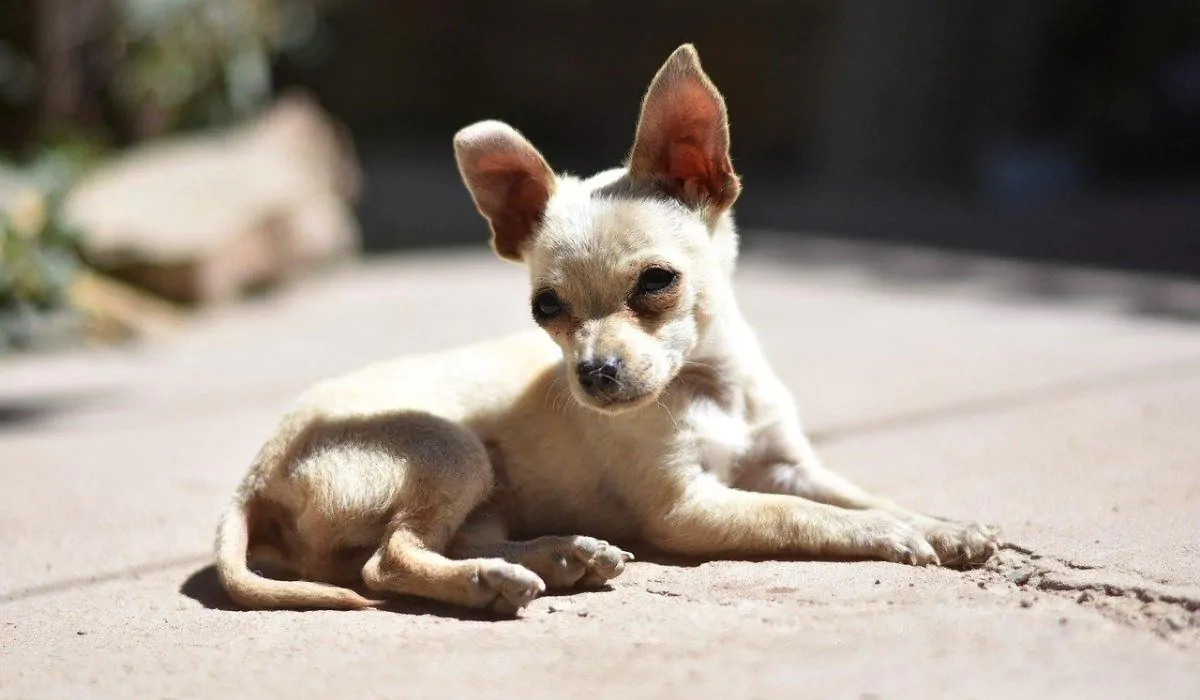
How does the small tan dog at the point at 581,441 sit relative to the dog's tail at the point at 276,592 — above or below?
above

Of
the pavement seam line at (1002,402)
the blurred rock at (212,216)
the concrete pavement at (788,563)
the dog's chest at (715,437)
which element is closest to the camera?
the concrete pavement at (788,563)

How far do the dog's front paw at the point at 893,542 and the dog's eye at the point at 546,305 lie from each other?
2.98 ft

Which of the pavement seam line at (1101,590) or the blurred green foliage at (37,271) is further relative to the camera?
the blurred green foliage at (37,271)

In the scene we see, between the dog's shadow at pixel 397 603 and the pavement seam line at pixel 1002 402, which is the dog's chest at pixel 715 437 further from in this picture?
the pavement seam line at pixel 1002 402

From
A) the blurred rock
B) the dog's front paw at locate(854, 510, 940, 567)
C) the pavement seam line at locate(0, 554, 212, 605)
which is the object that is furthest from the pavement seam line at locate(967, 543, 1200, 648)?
the blurred rock

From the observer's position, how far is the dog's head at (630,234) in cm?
320

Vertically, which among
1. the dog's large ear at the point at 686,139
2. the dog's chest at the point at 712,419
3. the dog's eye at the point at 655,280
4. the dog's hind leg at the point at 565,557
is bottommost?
the dog's hind leg at the point at 565,557

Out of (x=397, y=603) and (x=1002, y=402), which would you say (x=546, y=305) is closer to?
(x=397, y=603)

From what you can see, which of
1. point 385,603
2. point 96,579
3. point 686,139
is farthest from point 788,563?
point 96,579

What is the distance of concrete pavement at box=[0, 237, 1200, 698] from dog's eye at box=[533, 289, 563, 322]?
668 millimetres

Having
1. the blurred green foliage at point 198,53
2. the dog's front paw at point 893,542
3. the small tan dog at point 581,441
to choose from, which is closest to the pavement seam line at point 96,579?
the small tan dog at point 581,441

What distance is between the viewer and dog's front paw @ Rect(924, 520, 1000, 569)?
Result: 318 cm

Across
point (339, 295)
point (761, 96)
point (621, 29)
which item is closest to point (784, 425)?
point (339, 295)

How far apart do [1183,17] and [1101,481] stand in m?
8.64
